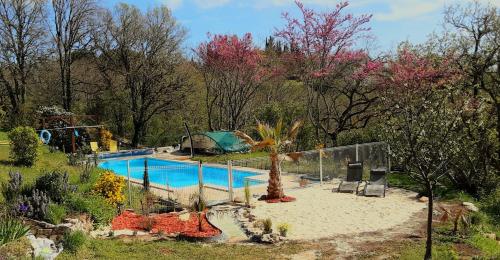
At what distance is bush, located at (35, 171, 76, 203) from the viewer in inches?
395

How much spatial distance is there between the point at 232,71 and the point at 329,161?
40.4 ft

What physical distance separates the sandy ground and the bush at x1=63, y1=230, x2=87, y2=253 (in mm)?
4346

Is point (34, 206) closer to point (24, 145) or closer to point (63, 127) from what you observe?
point (24, 145)

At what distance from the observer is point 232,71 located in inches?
1078

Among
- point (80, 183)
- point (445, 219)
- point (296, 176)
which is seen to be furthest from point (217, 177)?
point (445, 219)

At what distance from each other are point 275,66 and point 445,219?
1879 cm

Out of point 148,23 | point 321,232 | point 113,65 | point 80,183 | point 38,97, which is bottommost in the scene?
point 321,232

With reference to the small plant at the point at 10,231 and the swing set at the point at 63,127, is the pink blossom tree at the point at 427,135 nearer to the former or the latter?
the small plant at the point at 10,231

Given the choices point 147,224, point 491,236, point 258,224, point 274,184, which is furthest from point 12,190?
point 491,236

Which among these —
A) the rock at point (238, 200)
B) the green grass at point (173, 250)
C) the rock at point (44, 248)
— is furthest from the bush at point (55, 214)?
the rock at point (238, 200)

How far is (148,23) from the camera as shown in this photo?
3103 cm

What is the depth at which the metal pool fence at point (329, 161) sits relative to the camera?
→ 1638 centimetres

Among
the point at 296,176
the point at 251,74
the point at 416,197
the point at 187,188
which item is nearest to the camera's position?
the point at 416,197

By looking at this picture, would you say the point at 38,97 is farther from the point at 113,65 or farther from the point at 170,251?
the point at 170,251
